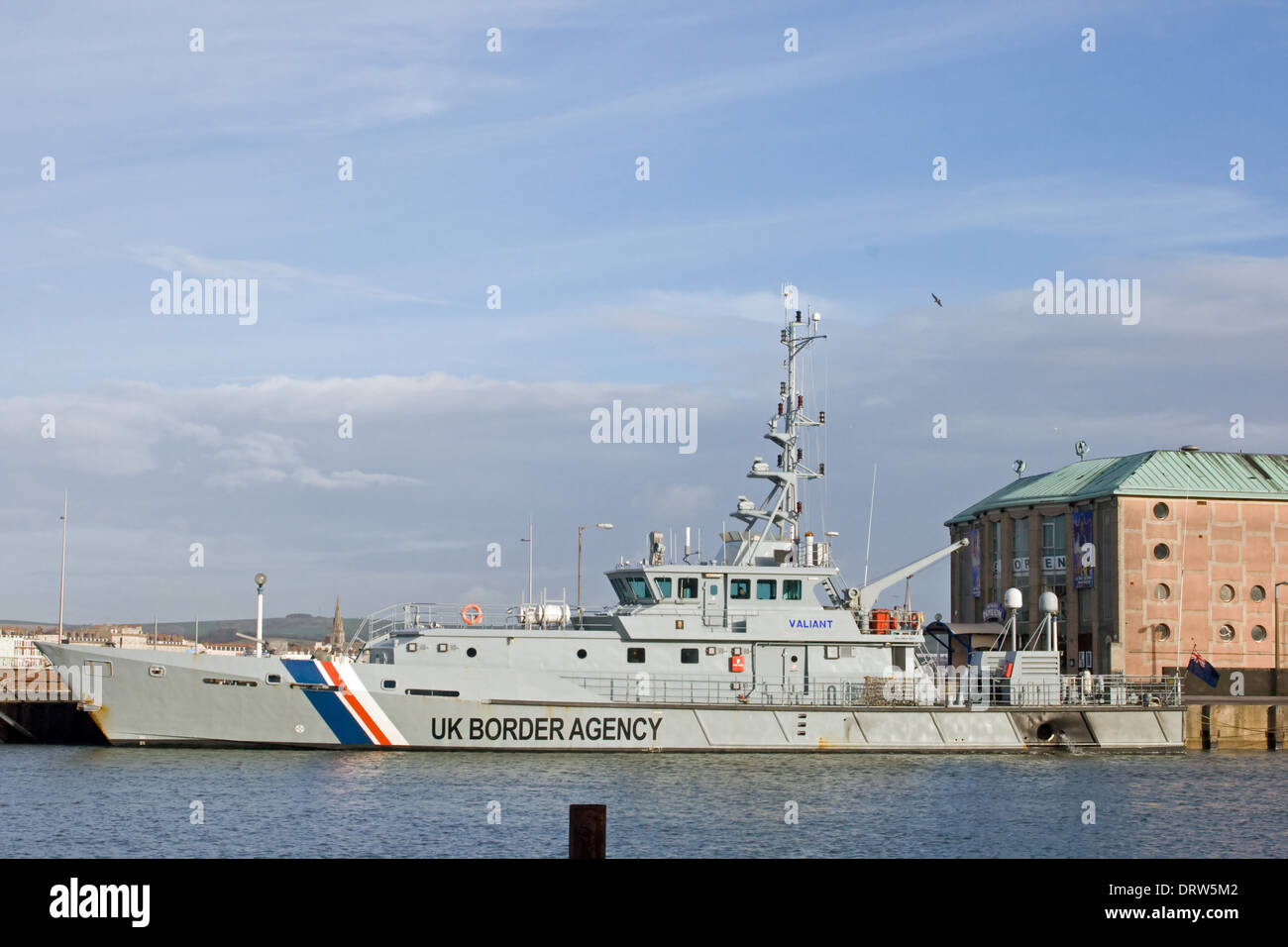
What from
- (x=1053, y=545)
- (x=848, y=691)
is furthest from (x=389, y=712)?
(x=1053, y=545)

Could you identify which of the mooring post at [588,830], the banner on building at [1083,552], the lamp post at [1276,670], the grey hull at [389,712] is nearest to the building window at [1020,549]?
the banner on building at [1083,552]

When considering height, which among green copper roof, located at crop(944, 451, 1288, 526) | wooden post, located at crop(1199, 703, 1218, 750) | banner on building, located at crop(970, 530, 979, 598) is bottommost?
wooden post, located at crop(1199, 703, 1218, 750)

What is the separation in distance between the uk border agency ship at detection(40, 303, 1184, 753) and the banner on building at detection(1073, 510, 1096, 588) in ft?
71.8

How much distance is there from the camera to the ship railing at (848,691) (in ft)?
108

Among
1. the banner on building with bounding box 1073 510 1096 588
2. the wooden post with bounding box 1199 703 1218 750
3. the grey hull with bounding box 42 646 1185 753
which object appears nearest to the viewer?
the grey hull with bounding box 42 646 1185 753

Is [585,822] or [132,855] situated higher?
[585,822]

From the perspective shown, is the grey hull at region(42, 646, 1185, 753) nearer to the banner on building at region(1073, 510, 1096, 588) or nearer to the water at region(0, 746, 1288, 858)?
the water at region(0, 746, 1288, 858)

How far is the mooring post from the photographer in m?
12.3

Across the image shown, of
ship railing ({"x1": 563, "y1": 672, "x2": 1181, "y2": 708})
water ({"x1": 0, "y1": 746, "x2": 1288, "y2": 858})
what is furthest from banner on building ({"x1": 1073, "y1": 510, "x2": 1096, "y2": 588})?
water ({"x1": 0, "y1": 746, "x2": 1288, "y2": 858})
